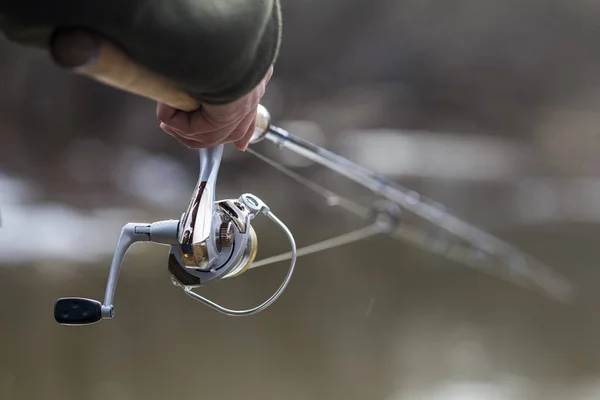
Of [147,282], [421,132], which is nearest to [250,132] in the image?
[147,282]

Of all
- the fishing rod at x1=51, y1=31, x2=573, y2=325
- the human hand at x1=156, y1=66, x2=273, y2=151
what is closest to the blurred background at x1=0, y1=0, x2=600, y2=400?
the fishing rod at x1=51, y1=31, x2=573, y2=325

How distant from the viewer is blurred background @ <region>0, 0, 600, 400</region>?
4.28 feet

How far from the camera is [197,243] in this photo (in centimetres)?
46

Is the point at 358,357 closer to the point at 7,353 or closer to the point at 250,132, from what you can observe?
the point at 7,353

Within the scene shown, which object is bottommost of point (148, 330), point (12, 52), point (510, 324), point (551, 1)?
point (148, 330)

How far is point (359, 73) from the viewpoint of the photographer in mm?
2096

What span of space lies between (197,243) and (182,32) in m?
0.22

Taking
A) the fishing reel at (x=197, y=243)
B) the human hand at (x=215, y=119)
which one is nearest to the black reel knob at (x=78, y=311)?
the fishing reel at (x=197, y=243)

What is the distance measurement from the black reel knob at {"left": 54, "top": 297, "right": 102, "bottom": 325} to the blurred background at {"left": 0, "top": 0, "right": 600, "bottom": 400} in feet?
0.62

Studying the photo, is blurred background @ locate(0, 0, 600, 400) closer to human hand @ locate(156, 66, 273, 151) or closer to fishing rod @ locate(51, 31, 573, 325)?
fishing rod @ locate(51, 31, 573, 325)

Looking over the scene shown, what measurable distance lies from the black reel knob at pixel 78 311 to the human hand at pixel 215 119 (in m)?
0.16

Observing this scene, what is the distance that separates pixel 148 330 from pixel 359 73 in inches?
45.2

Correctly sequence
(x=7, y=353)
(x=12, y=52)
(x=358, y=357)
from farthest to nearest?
(x=12, y=52), (x=358, y=357), (x=7, y=353)

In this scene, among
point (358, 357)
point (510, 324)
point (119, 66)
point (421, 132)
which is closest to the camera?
point (119, 66)
